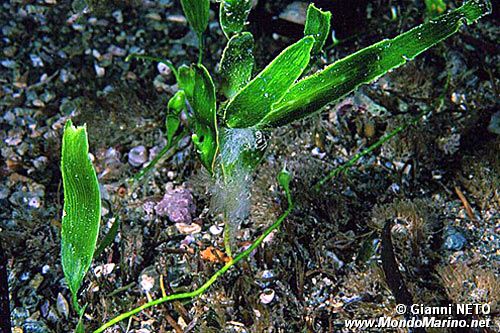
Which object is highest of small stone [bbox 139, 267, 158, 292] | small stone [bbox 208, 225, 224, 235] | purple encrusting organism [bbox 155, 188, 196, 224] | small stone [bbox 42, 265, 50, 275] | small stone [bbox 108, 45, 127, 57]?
small stone [bbox 108, 45, 127, 57]

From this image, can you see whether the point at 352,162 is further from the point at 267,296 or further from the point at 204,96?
the point at 204,96

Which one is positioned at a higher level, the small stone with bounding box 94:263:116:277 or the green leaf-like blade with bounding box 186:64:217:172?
the green leaf-like blade with bounding box 186:64:217:172

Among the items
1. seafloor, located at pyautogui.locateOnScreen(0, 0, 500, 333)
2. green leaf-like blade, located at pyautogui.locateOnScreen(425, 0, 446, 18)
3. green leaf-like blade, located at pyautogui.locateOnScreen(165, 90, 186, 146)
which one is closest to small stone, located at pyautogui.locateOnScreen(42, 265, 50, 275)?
seafloor, located at pyautogui.locateOnScreen(0, 0, 500, 333)

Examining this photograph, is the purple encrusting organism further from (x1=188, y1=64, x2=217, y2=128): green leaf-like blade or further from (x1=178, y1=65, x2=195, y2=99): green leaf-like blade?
(x1=188, y1=64, x2=217, y2=128): green leaf-like blade

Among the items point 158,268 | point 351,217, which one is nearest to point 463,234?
point 351,217

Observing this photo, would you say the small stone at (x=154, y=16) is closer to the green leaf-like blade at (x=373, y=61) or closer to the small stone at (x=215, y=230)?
the small stone at (x=215, y=230)

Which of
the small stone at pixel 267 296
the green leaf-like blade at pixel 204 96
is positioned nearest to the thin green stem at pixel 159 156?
the green leaf-like blade at pixel 204 96
